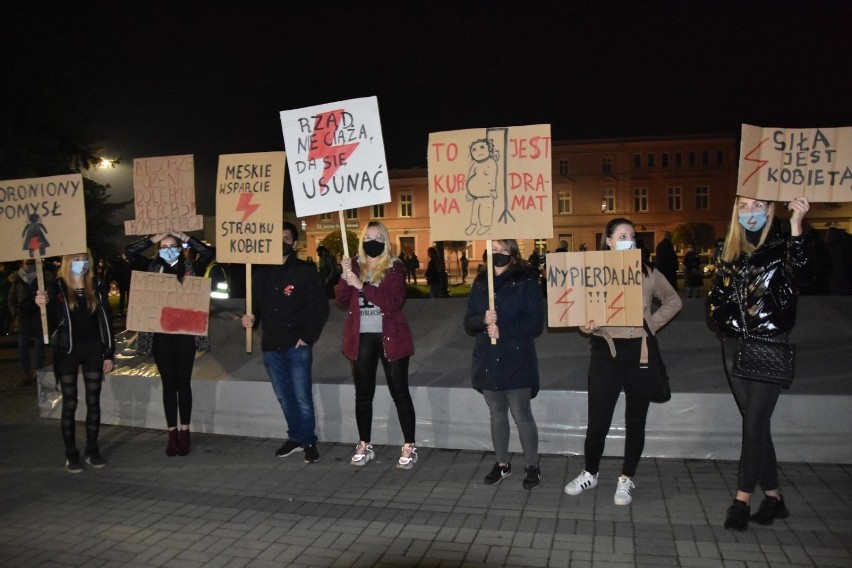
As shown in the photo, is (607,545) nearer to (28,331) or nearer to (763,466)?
(763,466)

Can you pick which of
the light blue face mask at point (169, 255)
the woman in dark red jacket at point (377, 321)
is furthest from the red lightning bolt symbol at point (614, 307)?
the light blue face mask at point (169, 255)

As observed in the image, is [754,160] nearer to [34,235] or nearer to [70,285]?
[70,285]

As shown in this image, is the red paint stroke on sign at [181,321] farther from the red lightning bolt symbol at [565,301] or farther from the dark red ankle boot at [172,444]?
the red lightning bolt symbol at [565,301]

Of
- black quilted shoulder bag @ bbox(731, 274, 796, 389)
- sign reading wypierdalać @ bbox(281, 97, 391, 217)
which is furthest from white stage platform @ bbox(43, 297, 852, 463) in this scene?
sign reading wypierdalać @ bbox(281, 97, 391, 217)

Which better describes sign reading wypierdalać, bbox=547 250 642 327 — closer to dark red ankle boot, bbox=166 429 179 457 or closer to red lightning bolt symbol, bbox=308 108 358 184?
red lightning bolt symbol, bbox=308 108 358 184

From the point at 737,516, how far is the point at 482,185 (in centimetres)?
304

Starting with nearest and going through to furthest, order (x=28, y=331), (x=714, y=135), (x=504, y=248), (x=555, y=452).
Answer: (x=504, y=248) → (x=555, y=452) → (x=28, y=331) → (x=714, y=135)

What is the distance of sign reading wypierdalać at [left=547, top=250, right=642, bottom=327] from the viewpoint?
5352 millimetres

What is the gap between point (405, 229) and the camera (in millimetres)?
68375

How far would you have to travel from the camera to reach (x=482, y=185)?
5984 mm


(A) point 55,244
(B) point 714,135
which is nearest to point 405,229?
(B) point 714,135

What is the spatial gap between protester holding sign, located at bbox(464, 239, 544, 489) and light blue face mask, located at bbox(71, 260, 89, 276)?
3.64 metres

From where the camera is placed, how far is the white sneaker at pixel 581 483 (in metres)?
5.64

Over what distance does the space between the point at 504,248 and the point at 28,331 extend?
28.5ft
